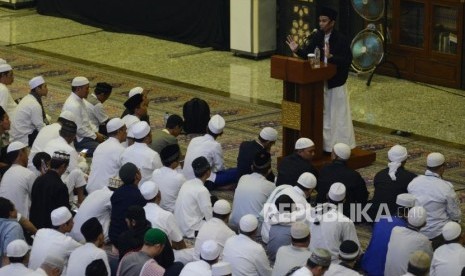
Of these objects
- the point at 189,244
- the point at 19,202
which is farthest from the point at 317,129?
the point at 19,202

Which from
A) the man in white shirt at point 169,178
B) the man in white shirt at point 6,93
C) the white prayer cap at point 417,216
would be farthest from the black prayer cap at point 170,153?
the man in white shirt at point 6,93

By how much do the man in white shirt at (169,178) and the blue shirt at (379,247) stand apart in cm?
175

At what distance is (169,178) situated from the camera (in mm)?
9844

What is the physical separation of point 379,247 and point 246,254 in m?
1.07

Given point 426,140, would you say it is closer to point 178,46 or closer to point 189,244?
point 189,244

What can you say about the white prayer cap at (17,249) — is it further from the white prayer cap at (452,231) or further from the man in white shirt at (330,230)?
the white prayer cap at (452,231)

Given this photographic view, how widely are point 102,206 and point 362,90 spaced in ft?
18.9

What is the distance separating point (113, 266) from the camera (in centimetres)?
880

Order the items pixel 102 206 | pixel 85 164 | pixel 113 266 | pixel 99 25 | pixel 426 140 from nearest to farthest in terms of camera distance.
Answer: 1. pixel 113 266
2. pixel 102 206
3. pixel 85 164
4. pixel 426 140
5. pixel 99 25

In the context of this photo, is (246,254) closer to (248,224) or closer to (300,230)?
(248,224)

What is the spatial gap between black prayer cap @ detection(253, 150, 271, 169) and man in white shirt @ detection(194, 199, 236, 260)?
0.93 meters

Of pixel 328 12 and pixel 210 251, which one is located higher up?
pixel 328 12

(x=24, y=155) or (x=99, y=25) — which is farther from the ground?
(x=24, y=155)

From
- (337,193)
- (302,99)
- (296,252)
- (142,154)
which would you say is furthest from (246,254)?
(302,99)
